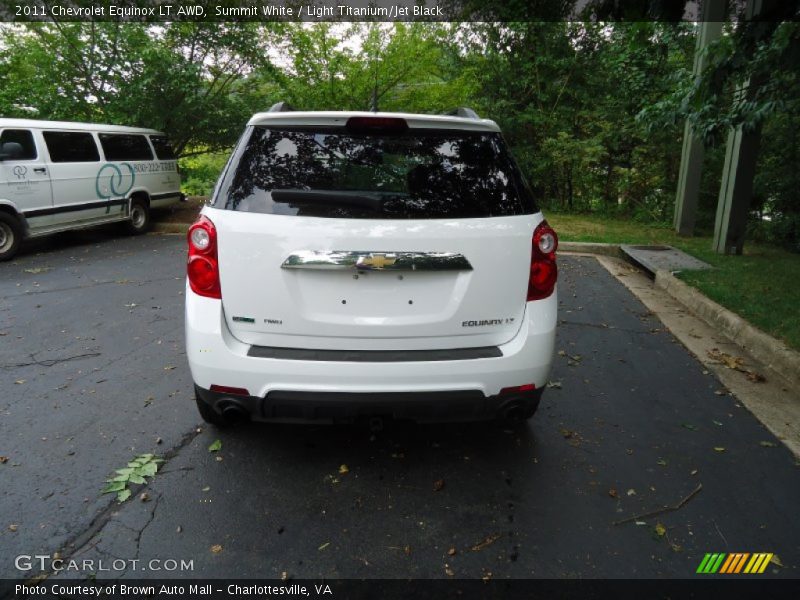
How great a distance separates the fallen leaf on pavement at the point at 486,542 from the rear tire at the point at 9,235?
897 centimetres

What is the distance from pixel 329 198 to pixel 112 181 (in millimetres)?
9356

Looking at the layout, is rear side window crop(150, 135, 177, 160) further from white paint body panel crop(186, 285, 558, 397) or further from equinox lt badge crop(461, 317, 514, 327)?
equinox lt badge crop(461, 317, 514, 327)

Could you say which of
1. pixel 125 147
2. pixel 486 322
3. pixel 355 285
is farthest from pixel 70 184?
pixel 486 322

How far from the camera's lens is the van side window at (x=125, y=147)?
10148 mm

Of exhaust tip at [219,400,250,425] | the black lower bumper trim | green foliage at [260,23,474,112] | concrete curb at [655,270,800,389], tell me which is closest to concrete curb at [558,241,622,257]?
concrete curb at [655,270,800,389]

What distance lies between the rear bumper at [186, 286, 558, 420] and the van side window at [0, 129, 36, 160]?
7.89 metres

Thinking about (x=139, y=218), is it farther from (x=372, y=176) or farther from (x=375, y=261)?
(x=375, y=261)

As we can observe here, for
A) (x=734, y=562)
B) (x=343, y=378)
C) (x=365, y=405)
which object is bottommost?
(x=734, y=562)

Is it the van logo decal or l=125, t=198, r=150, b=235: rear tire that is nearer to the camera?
the van logo decal

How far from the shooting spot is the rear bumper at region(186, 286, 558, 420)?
2531 mm

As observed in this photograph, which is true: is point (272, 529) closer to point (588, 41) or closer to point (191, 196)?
point (191, 196)

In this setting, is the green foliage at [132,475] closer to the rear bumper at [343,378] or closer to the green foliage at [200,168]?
the rear bumper at [343,378]

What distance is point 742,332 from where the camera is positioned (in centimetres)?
508

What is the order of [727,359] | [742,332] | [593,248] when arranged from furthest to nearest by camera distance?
[593,248] → [742,332] → [727,359]
